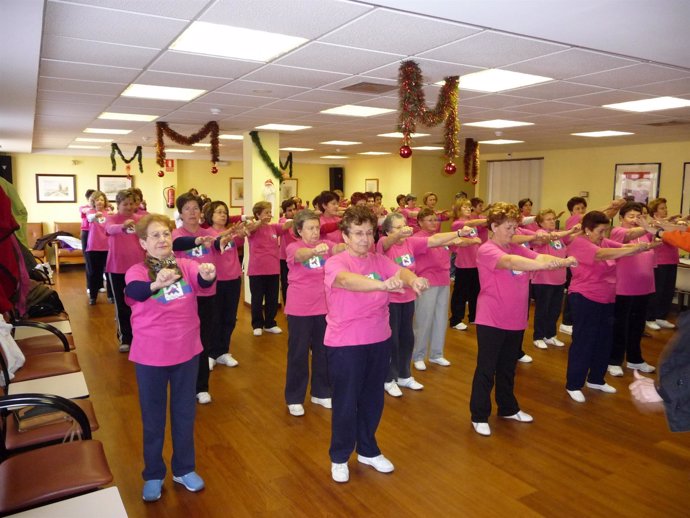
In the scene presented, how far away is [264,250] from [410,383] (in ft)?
8.22

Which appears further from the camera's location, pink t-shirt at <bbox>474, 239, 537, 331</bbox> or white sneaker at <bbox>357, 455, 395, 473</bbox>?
pink t-shirt at <bbox>474, 239, 537, 331</bbox>

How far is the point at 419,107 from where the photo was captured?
3.99 m

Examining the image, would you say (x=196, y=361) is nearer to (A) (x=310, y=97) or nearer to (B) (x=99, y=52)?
(B) (x=99, y=52)

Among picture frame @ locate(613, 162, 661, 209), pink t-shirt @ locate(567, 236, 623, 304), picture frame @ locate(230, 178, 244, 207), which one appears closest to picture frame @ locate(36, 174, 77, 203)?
picture frame @ locate(230, 178, 244, 207)

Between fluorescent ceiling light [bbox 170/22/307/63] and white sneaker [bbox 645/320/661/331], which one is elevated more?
fluorescent ceiling light [bbox 170/22/307/63]

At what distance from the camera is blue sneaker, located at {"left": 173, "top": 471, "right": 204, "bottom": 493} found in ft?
9.84

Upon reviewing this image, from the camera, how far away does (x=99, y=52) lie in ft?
11.8

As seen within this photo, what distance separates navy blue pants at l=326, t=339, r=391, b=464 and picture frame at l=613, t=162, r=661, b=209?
9.19m

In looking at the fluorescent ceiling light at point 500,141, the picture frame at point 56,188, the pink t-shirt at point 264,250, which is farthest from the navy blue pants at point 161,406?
the picture frame at point 56,188

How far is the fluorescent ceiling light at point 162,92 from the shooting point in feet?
16.2

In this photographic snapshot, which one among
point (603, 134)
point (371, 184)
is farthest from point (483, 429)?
point (371, 184)

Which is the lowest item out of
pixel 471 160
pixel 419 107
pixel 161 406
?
pixel 161 406

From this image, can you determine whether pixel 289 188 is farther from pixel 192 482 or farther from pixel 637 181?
pixel 192 482

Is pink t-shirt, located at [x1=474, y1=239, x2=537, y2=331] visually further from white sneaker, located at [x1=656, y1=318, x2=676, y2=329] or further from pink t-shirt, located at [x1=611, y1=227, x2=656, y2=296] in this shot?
white sneaker, located at [x1=656, y1=318, x2=676, y2=329]
